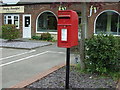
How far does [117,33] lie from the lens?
16.6 meters

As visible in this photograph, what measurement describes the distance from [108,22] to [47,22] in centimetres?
591

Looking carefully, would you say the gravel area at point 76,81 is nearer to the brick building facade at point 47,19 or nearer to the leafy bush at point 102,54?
the leafy bush at point 102,54

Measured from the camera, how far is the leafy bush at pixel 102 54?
224 inches

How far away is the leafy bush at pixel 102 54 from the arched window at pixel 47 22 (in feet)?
42.9

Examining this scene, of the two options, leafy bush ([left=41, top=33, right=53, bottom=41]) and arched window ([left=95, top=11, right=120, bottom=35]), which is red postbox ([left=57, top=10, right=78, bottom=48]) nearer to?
arched window ([left=95, top=11, right=120, bottom=35])

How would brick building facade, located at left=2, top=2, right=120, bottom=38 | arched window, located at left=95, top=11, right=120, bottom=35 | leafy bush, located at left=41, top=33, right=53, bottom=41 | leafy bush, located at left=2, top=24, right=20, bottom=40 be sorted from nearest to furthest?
1. leafy bush, located at left=2, top=24, right=20, bottom=40
2. arched window, located at left=95, top=11, right=120, bottom=35
3. brick building facade, located at left=2, top=2, right=120, bottom=38
4. leafy bush, located at left=41, top=33, right=53, bottom=41

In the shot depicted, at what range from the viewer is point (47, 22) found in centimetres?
1952

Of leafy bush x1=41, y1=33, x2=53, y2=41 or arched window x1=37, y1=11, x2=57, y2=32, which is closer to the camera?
leafy bush x1=41, y1=33, x2=53, y2=41

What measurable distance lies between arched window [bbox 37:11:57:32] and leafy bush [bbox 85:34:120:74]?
13.1 meters

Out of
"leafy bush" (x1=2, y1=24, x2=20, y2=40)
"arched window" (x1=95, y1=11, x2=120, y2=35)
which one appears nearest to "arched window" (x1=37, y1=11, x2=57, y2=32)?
"leafy bush" (x1=2, y1=24, x2=20, y2=40)

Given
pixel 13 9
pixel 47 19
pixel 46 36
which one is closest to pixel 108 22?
pixel 46 36

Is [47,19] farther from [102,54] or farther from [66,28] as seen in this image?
[66,28]

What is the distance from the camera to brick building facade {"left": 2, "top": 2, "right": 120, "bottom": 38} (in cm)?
1683

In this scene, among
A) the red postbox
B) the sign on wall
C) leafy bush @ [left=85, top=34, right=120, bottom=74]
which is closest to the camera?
the red postbox
